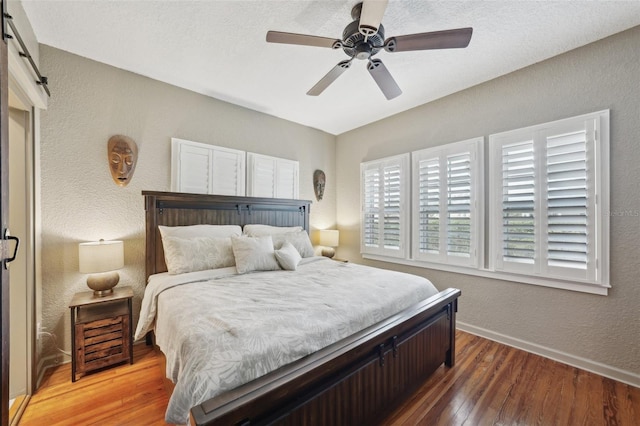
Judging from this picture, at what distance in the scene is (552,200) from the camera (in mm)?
2447

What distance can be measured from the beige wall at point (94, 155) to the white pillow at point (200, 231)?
35 cm

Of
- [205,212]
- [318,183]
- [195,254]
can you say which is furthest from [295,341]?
[318,183]

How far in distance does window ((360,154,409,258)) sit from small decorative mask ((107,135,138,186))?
3106 millimetres

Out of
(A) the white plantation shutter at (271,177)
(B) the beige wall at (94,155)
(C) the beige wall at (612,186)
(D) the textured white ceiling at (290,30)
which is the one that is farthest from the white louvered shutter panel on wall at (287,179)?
(C) the beige wall at (612,186)

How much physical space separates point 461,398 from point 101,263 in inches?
121

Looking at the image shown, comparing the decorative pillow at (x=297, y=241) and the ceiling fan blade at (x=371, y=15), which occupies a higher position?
the ceiling fan blade at (x=371, y=15)

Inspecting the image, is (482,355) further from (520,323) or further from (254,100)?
(254,100)

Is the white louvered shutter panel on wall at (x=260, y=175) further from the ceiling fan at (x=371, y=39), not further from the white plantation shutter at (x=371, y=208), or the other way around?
the ceiling fan at (x=371, y=39)

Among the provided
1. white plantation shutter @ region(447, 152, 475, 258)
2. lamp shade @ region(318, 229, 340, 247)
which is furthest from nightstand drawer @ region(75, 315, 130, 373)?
white plantation shutter @ region(447, 152, 475, 258)

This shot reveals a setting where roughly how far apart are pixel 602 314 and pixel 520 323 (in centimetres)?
62

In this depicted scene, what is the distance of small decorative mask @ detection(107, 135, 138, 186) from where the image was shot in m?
2.62

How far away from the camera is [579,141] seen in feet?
7.64

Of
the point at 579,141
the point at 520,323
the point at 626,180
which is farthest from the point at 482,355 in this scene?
the point at 579,141

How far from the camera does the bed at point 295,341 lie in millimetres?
1085
